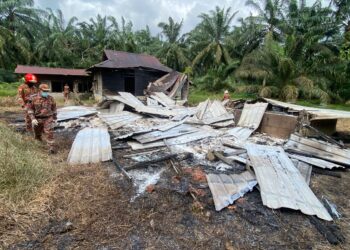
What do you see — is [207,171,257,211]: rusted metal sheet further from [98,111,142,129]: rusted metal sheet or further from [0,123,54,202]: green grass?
[98,111,142,129]: rusted metal sheet

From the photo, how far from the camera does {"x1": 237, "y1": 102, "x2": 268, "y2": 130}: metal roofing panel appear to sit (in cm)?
728

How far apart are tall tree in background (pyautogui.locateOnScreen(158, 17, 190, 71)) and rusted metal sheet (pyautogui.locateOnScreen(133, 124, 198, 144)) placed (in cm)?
1831

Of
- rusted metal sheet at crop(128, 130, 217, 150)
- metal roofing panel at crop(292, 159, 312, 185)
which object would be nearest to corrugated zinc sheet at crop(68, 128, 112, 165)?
rusted metal sheet at crop(128, 130, 217, 150)

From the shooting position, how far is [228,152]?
17.1ft

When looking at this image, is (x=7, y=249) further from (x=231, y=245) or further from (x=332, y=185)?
(x=332, y=185)

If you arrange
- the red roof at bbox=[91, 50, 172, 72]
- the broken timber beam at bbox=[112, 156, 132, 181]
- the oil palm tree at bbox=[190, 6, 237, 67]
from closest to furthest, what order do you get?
the broken timber beam at bbox=[112, 156, 132, 181]
the red roof at bbox=[91, 50, 172, 72]
the oil palm tree at bbox=[190, 6, 237, 67]

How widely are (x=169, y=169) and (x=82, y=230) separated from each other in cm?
201

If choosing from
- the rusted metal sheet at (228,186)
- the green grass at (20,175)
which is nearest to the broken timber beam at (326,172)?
the rusted metal sheet at (228,186)

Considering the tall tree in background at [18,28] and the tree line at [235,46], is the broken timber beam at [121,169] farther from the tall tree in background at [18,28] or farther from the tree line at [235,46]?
the tall tree in background at [18,28]

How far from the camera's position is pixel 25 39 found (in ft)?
76.2

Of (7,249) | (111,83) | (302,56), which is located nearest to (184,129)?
(7,249)

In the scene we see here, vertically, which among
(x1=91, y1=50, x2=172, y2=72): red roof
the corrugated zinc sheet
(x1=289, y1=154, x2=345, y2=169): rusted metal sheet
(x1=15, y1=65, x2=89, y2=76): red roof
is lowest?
(x1=289, y1=154, x2=345, y2=169): rusted metal sheet

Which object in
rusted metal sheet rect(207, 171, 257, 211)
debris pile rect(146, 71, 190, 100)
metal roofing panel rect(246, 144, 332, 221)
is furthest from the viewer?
debris pile rect(146, 71, 190, 100)

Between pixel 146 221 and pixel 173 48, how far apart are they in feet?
76.8
